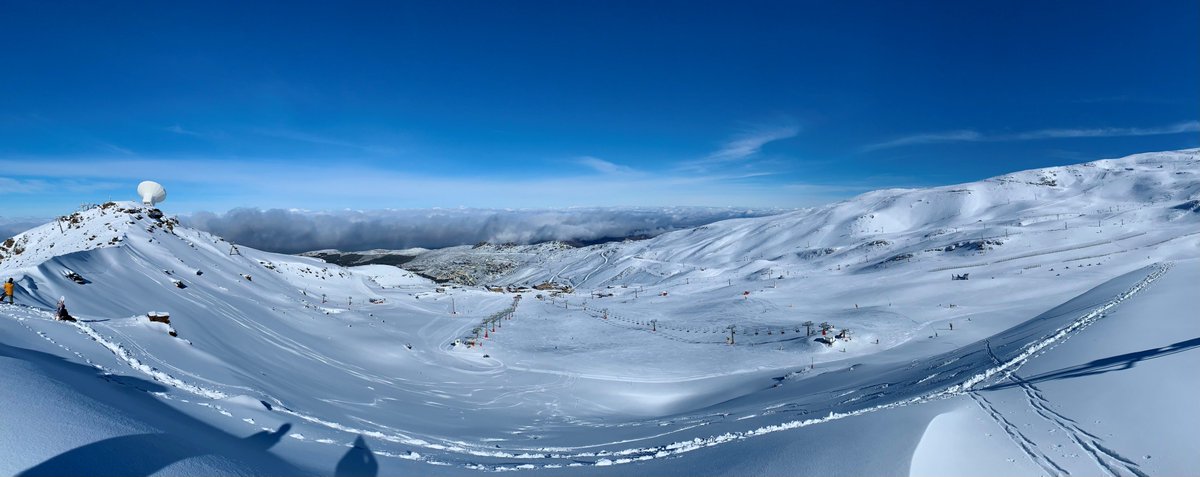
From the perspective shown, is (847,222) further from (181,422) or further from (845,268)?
(181,422)

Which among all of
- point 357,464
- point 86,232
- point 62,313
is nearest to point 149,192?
point 86,232

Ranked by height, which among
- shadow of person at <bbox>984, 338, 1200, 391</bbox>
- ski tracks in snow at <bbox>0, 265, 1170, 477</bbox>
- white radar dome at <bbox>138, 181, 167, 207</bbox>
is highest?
white radar dome at <bbox>138, 181, 167, 207</bbox>

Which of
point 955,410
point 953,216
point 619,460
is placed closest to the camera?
point 955,410

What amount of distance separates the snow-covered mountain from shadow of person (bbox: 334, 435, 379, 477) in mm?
162

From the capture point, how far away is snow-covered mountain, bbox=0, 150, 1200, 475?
281 inches

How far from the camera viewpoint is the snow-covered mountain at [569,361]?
7133mm

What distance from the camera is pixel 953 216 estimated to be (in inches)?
3580

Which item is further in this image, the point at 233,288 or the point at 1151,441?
the point at 233,288

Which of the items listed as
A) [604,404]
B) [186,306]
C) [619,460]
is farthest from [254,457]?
[186,306]

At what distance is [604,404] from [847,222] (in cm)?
9464

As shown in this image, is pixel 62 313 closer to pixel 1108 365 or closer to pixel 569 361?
pixel 569 361

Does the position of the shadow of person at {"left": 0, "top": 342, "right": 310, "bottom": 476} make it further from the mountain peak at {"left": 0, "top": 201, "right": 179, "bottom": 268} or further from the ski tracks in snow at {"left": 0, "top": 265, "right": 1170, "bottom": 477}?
the mountain peak at {"left": 0, "top": 201, "right": 179, "bottom": 268}

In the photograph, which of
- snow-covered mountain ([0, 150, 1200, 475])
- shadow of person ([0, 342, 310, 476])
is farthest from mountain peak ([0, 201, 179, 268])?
shadow of person ([0, 342, 310, 476])

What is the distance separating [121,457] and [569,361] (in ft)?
69.7
